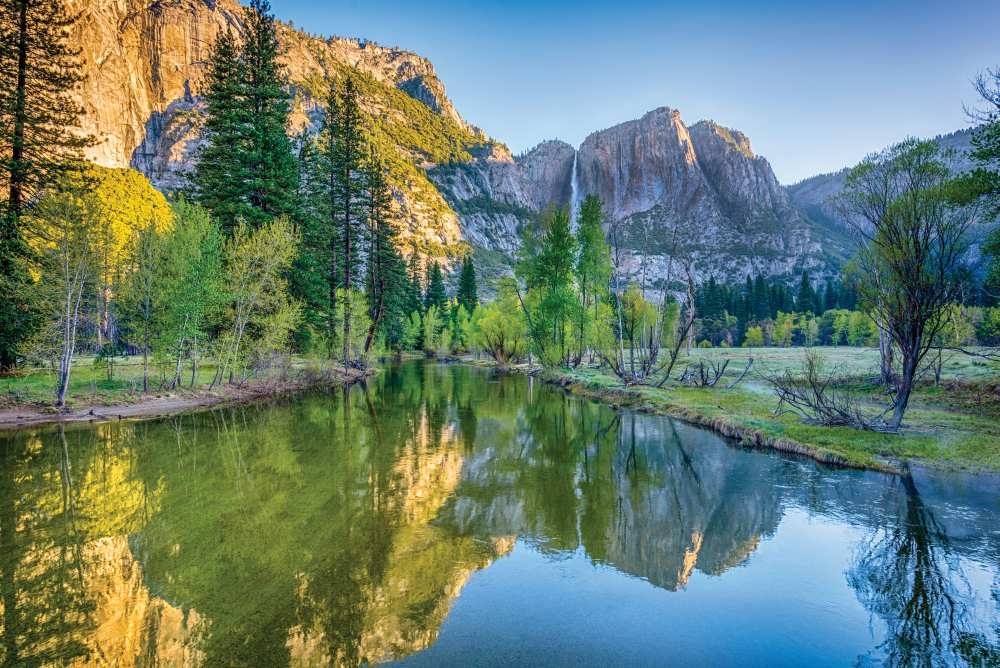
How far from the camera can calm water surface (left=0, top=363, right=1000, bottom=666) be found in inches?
224

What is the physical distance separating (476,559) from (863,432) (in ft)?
52.8

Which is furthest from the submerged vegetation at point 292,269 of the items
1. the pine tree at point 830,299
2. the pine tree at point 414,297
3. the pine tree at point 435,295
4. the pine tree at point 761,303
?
the pine tree at point 830,299

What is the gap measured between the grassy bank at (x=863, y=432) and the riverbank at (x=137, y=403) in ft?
67.8

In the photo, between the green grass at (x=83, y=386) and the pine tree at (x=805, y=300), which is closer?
the green grass at (x=83, y=386)

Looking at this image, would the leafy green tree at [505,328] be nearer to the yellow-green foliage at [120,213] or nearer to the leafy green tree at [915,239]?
the yellow-green foliage at [120,213]

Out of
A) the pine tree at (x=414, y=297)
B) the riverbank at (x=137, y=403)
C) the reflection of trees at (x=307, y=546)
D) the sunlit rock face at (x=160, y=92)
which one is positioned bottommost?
the reflection of trees at (x=307, y=546)

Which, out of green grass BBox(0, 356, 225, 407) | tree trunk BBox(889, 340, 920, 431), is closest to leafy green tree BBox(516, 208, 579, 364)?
tree trunk BBox(889, 340, 920, 431)

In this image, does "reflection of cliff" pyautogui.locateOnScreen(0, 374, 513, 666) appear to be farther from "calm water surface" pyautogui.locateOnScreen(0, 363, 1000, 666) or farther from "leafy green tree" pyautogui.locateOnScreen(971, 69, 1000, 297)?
"leafy green tree" pyautogui.locateOnScreen(971, 69, 1000, 297)

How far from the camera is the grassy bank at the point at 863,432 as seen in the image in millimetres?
14172

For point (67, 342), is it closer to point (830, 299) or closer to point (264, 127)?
point (264, 127)

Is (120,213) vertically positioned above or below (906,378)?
above

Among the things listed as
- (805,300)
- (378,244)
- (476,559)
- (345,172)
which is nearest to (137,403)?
(476,559)

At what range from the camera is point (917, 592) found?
7.08 m

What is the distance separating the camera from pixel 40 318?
19.6m
